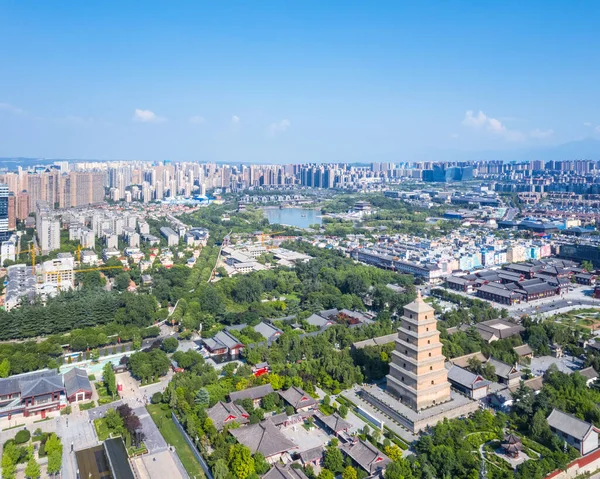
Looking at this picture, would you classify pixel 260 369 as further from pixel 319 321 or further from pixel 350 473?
pixel 350 473

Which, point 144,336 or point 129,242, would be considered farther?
→ point 129,242

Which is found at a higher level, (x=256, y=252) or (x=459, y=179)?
(x=459, y=179)

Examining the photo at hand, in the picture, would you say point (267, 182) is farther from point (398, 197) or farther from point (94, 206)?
point (94, 206)

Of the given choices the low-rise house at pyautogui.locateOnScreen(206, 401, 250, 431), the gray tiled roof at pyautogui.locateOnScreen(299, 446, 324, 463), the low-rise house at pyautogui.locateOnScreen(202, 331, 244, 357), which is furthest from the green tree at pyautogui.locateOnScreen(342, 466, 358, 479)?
the low-rise house at pyautogui.locateOnScreen(202, 331, 244, 357)

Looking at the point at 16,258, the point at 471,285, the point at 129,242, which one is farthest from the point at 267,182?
the point at 471,285

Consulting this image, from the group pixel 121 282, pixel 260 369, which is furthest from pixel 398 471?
pixel 121 282

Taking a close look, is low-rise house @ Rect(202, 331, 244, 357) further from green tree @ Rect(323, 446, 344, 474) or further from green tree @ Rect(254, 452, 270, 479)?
green tree @ Rect(323, 446, 344, 474)
